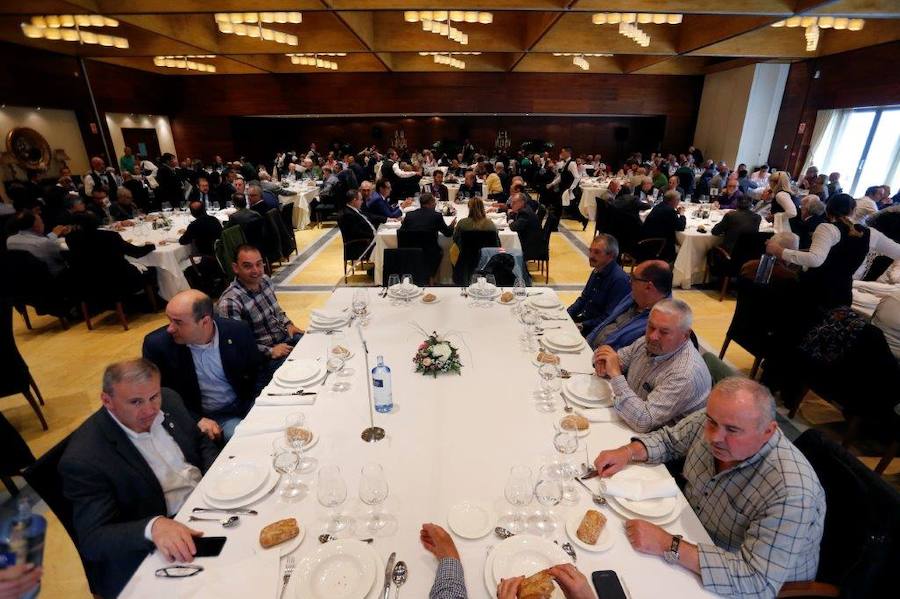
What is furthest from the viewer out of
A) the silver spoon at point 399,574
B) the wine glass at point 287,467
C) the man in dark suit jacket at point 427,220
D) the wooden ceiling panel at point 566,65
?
the wooden ceiling panel at point 566,65

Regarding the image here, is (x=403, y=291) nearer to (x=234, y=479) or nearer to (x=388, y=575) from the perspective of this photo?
(x=234, y=479)

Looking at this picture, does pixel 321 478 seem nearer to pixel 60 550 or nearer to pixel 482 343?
pixel 482 343

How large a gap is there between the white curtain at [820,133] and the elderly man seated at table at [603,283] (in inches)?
487

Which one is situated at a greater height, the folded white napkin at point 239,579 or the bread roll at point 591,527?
the bread roll at point 591,527

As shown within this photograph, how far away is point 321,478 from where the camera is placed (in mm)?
1514

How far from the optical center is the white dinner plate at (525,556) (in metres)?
1.33

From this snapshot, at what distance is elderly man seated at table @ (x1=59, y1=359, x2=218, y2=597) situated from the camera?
1.49 metres

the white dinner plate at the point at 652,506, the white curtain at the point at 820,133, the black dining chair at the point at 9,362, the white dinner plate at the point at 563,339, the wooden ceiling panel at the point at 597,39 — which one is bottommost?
the black dining chair at the point at 9,362

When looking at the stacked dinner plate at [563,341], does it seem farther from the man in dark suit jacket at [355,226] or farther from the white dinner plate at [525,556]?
the man in dark suit jacket at [355,226]

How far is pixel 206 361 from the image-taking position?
2.51m

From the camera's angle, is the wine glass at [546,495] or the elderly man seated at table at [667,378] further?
the elderly man seated at table at [667,378]

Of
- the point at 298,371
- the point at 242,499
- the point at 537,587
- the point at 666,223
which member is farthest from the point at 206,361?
the point at 666,223

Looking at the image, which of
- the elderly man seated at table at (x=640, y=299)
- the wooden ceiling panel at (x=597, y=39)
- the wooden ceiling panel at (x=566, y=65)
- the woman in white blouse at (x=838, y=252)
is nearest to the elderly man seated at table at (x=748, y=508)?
the elderly man seated at table at (x=640, y=299)

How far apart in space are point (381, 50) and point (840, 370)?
10.7 metres
